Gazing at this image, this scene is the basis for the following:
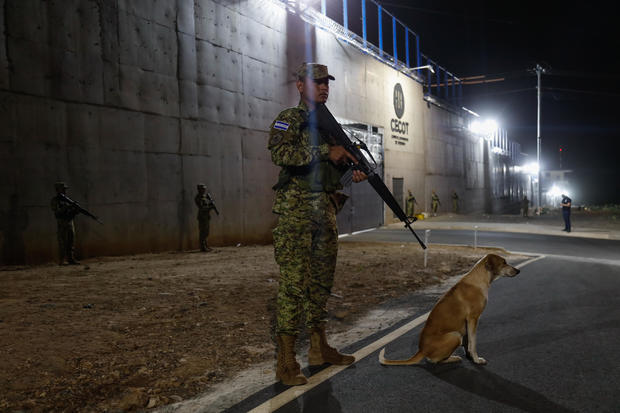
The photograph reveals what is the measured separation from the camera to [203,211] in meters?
12.1

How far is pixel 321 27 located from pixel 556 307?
15913mm

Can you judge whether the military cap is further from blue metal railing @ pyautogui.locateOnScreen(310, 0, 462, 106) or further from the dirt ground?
blue metal railing @ pyautogui.locateOnScreen(310, 0, 462, 106)

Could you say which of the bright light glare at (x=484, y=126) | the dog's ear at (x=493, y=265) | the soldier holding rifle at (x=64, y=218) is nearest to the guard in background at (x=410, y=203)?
the bright light glare at (x=484, y=126)

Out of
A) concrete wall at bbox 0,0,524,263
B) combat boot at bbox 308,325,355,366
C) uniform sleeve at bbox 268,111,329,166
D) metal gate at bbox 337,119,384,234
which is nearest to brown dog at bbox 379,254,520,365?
combat boot at bbox 308,325,355,366

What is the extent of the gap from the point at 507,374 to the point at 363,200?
18067 millimetres

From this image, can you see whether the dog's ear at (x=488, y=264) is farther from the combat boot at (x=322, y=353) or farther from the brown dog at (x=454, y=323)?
the combat boot at (x=322, y=353)

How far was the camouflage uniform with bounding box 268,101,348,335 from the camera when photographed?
10.9ft

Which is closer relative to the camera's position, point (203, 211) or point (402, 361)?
point (402, 361)

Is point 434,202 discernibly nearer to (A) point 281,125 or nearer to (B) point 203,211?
(B) point 203,211

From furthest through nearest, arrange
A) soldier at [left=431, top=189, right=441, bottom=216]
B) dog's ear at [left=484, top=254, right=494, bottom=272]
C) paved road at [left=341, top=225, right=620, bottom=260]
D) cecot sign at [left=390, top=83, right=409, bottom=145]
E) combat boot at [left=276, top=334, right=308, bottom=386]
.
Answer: soldier at [left=431, top=189, right=441, bottom=216]
cecot sign at [left=390, top=83, right=409, bottom=145]
paved road at [left=341, top=225, right=620, bottom=260]
dog's ear at [left=484, top=254, right=494, bottom=272]
combat boot at [left=276, top=334, right=308, bottom=386]

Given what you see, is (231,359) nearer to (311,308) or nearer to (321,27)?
(311,308)

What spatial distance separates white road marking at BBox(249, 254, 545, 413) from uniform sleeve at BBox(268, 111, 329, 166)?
1605 millimetres

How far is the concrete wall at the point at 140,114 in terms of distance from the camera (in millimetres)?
9102

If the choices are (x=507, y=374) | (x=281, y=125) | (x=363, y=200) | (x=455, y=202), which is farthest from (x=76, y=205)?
(x=455, y=202)
